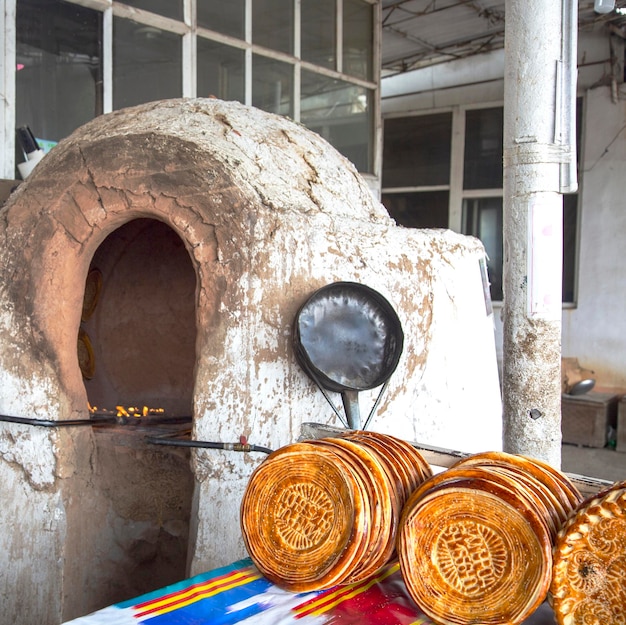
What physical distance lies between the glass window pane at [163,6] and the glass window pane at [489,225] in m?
6.05

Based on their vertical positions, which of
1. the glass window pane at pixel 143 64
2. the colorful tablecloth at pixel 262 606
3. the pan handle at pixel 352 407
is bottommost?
the colorful tablecloth at pixel 262 606

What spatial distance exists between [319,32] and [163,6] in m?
1.97

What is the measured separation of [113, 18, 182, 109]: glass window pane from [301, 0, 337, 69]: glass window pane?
167 centimetres

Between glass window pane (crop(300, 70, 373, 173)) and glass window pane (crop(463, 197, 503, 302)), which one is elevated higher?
glass window pane (crop(300, 70, 373, 173))

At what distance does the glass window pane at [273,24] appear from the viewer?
6441mm

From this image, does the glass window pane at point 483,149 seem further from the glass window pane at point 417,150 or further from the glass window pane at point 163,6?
the glass window pane at point 163,6

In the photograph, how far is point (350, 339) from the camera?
110 inches

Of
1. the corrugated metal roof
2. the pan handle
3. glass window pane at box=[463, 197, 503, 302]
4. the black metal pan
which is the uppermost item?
the corrugated metal roof

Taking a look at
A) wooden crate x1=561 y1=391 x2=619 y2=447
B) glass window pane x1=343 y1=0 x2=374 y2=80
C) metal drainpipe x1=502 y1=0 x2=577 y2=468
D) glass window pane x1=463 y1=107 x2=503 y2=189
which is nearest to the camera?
metal drainpipe x1=502 y1=0 x2=577 y2=468

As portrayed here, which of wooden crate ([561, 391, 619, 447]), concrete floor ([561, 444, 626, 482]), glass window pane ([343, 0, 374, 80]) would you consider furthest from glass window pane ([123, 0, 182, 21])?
wooden crate ([561, 391, 619, 447])

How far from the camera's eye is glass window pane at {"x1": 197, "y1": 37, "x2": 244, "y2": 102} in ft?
19.4

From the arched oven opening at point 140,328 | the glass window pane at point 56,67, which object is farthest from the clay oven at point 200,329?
the glass window pane at point 56,67

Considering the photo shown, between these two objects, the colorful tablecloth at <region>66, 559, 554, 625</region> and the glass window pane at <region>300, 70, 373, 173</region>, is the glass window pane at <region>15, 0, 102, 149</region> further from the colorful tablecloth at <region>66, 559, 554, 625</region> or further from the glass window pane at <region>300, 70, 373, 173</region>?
the colorful tablecloth at <region>66, 559, 554, 625</region>

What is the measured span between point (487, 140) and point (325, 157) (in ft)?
24.5
